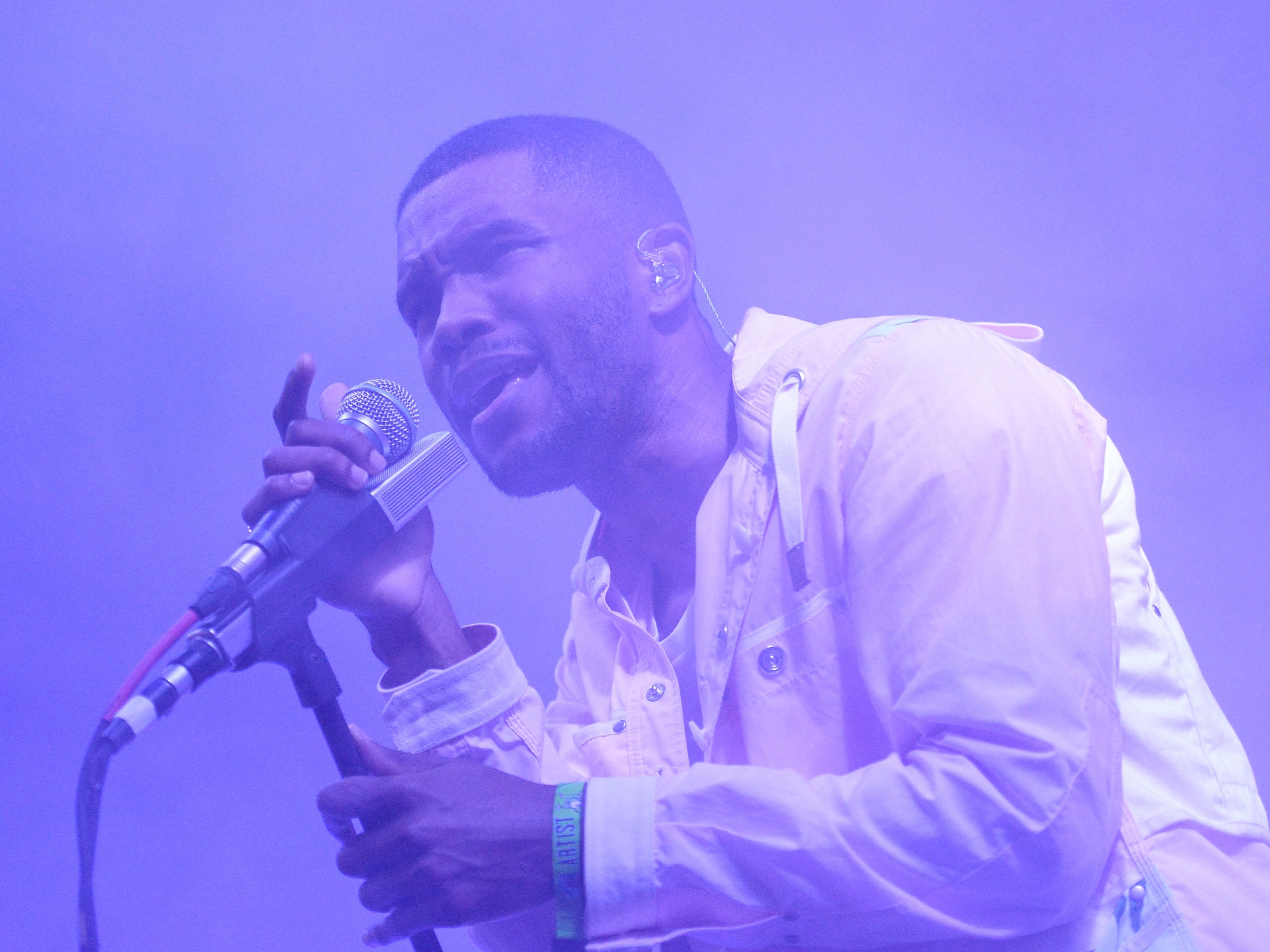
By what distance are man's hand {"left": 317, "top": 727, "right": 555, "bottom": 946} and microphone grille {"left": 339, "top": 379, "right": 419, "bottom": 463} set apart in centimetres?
40

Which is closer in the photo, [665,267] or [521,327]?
[521,327]

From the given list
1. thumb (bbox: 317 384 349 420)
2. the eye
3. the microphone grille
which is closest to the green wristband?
the microphone grille

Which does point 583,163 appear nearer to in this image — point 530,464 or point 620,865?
point 530,464

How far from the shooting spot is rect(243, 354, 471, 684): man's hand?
1117 millimetres

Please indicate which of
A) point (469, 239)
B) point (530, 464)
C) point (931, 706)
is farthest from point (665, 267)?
point (931, 706)

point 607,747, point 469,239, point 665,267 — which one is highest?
point 469,239

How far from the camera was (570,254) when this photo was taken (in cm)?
163

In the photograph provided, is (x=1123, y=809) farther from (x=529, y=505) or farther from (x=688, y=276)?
(x=529, y=505)

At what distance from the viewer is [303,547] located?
42.5 inches

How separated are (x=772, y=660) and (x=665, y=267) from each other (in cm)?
83

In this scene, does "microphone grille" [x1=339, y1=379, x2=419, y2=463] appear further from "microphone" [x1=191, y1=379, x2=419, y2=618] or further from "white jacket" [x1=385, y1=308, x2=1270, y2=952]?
"white jacket" [x1=385, y1=308, x2=1270, y2=952]

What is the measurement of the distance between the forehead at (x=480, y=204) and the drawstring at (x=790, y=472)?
0.59 meters

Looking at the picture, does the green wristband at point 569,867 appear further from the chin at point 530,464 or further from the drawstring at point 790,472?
the chin at point 530,464

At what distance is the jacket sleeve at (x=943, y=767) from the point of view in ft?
2.97
